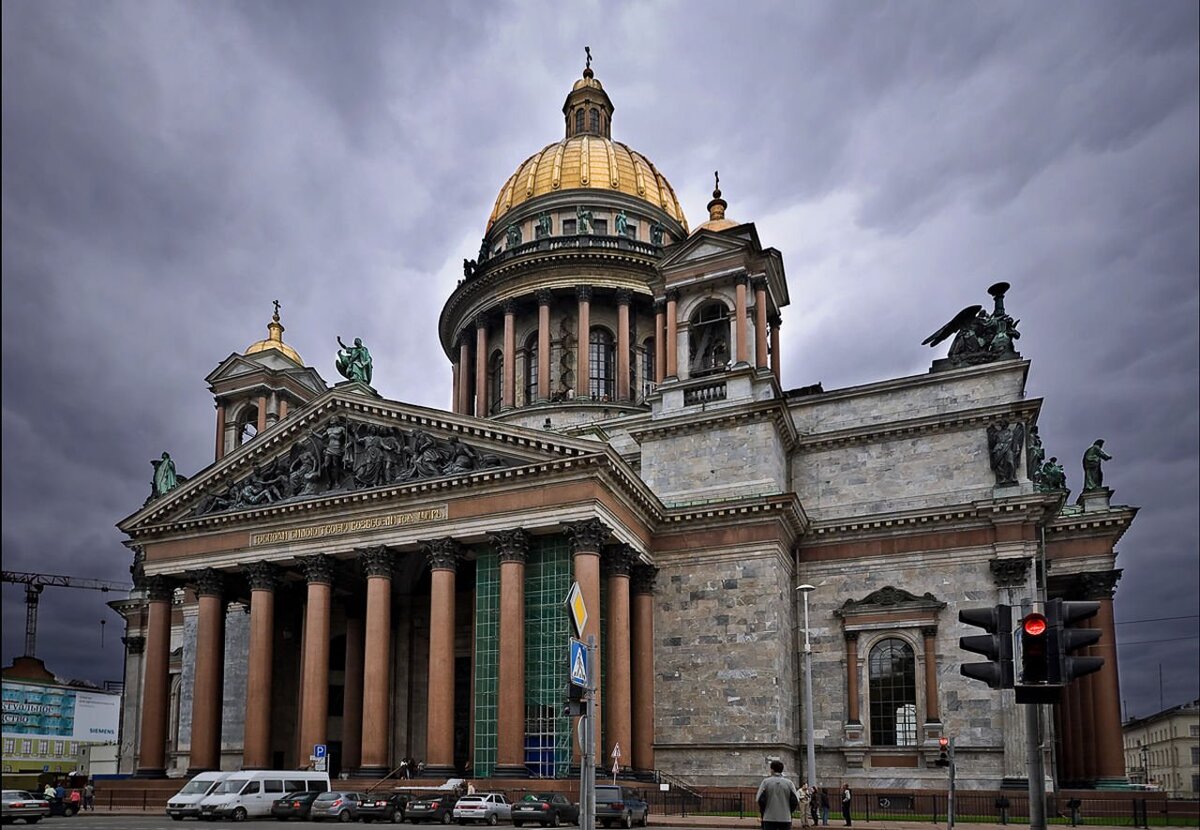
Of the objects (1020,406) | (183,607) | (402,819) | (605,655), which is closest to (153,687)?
(183,607)

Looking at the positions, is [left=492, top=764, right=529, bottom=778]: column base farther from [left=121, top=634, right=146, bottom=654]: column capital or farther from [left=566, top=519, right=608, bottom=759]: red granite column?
[left=121, top=634, right=146, bottom=654]: column capital

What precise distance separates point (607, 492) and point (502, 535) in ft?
13.6

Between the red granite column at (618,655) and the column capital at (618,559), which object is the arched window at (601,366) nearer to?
the column capital at (618,559)

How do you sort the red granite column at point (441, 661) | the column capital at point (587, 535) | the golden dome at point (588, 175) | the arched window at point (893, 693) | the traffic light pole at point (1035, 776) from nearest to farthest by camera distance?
the traffic light pole at point (1035, 776) → the column capital at point (587, 535) → the red granite column at point (441, 661) → the arched window at point (893, 693) → the golden dome at point (588, 175)

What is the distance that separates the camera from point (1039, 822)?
38.5 feet

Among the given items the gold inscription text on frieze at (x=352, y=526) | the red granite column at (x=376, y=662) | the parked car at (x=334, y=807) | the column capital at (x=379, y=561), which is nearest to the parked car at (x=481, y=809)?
the parked car at (x=334, y=807)

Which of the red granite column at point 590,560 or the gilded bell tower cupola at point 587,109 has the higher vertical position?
the gilded bell tower cupola at point 587,109

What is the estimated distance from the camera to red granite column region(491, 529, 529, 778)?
37469 mm

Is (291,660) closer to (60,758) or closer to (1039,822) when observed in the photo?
(1039,822)

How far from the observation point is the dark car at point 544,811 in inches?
1275

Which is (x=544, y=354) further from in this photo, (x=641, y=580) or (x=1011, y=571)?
(x=1011, y=571)

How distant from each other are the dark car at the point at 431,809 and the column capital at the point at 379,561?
9.85 metres

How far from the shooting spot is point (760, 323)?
48.1m

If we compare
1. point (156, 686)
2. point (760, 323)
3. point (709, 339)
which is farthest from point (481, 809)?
point (709, 339)
